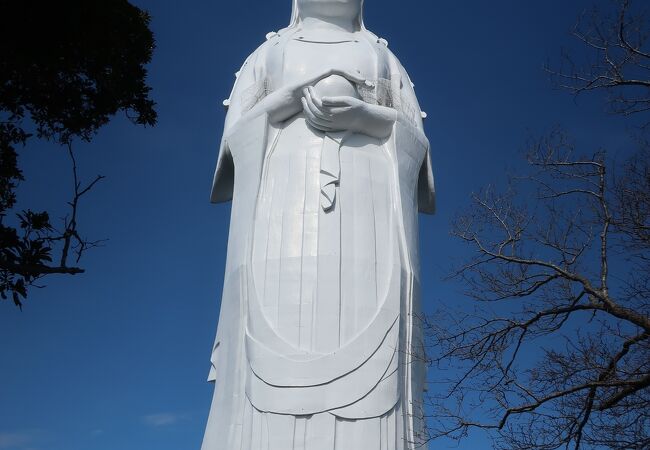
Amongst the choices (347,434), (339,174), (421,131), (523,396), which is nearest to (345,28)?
(421,131)

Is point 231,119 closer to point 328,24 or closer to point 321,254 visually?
point 328,24

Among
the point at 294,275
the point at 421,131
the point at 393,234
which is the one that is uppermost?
the point at 421,131

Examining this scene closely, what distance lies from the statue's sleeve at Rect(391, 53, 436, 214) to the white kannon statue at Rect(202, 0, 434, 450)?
3 cm

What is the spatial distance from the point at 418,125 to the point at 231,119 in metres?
2.58

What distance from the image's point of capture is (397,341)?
30.2 ft

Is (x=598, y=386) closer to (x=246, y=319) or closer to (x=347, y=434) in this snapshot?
(x=347, y=434)

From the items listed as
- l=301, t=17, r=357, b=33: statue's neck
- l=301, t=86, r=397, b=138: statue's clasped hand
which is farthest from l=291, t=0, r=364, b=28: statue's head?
l=301, t=86, r=397, b=138: statue's clasped hand

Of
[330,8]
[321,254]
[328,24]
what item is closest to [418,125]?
Answer: [328,24]

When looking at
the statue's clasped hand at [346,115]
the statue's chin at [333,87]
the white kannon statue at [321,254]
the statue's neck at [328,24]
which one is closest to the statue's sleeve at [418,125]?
the white kannon statue at [321,254]

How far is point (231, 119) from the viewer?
11172mm

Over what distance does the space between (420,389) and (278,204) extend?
282 cm

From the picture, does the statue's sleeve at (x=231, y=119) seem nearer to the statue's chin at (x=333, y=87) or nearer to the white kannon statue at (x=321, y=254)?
the white kannon statue at (x=321, y=254)

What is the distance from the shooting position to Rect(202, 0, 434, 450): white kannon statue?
8.74 meters

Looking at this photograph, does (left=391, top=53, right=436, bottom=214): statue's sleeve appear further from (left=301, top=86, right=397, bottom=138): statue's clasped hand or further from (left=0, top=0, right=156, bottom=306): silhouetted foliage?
(left=0, top=0, right=156, bottom=306): silhouetted foliage
